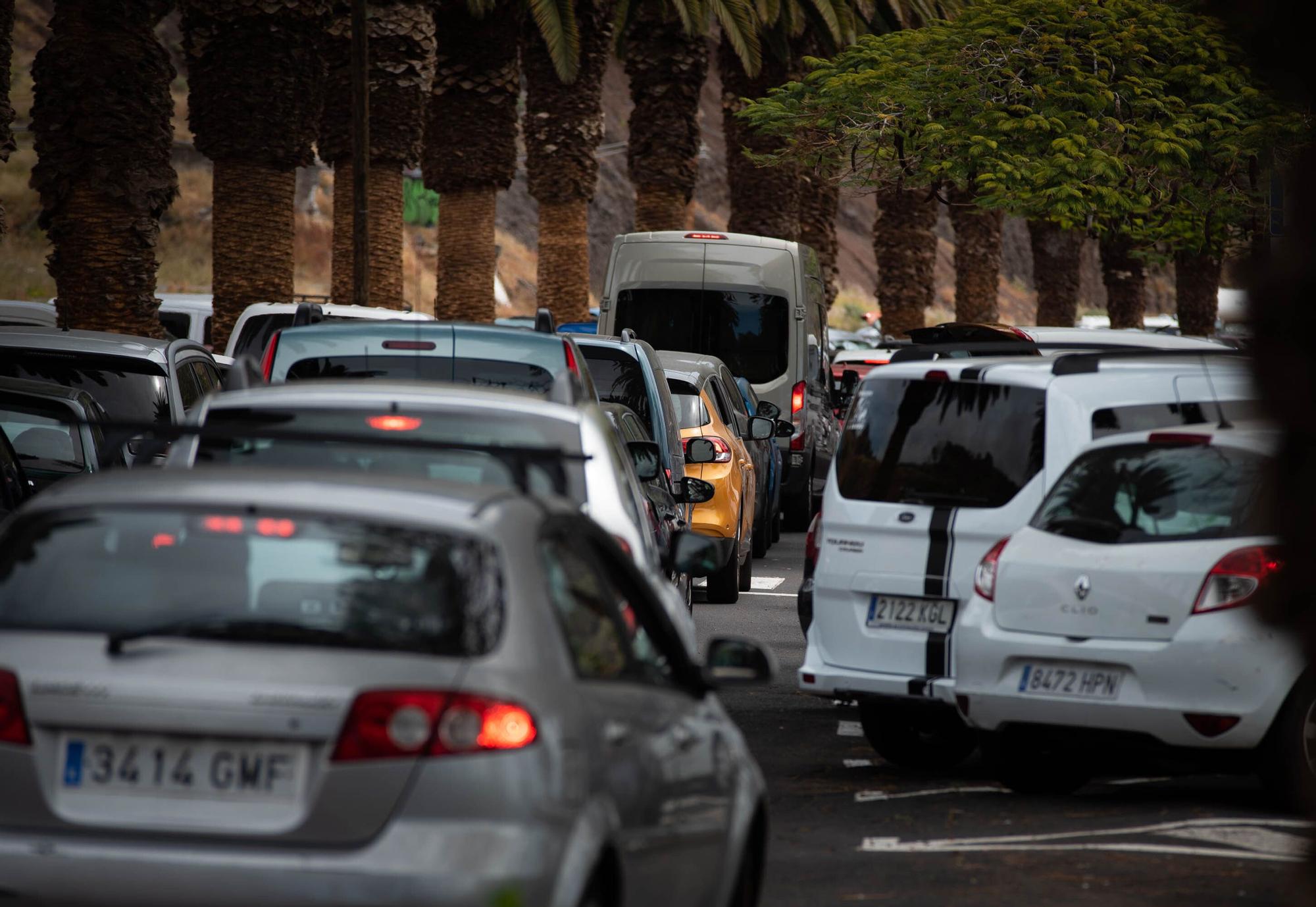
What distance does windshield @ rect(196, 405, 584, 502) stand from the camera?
7172mm

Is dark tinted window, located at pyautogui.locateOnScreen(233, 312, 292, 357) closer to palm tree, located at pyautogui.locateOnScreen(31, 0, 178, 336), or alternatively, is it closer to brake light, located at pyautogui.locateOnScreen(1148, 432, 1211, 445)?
palm tree, located at pyautogui.locateOnScreen(31, 0, 178, 336)

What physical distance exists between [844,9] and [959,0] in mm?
3364

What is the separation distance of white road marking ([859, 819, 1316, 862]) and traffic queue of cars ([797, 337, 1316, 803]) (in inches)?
10.2

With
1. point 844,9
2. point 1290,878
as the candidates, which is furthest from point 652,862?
point 844,9

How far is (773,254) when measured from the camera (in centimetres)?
2317

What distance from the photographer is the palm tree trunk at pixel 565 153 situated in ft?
108

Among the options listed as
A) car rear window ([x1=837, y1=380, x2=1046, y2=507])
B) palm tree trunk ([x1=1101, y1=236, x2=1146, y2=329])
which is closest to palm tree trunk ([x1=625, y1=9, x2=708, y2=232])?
palm tree trunk ([x1=1101, y1=236, x2=1146, y2=329])

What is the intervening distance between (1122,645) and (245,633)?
4.76 meters

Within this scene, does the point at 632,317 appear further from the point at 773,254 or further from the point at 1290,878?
the point at 1290,878

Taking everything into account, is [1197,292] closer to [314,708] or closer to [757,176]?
[757,176]

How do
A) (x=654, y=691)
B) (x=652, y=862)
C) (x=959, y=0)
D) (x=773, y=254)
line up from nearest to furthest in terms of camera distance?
1. (x=652, y=862)
2. (x=654, y=691)
3. (x=773, y=254)
4. (x=959, y=0)

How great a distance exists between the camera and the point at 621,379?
46.9ft

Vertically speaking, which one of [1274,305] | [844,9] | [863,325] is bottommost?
[863,325]

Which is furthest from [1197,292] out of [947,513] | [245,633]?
[245,633]
